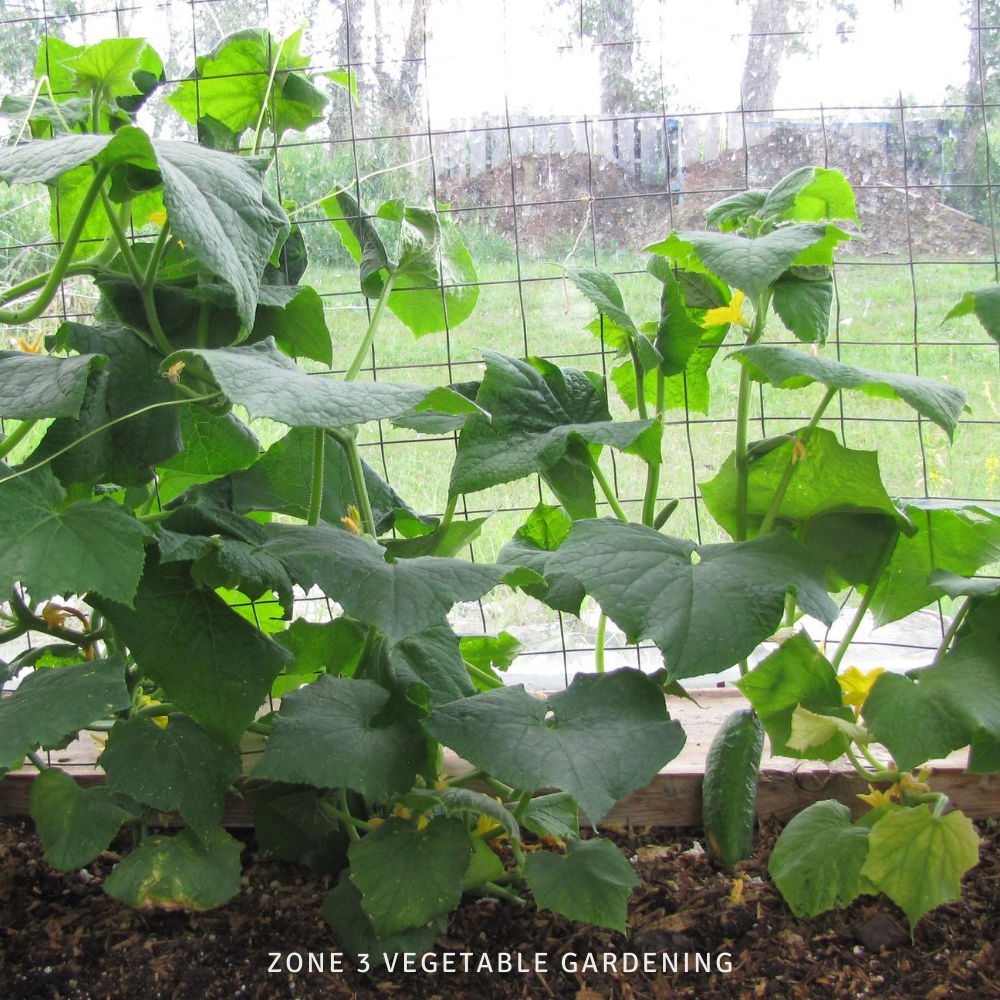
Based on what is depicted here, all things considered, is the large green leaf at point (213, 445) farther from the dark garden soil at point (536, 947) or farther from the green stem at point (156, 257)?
the dark garden soil at point (536, 947)

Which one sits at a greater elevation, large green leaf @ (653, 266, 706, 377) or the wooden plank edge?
large green leaf @ (653, 266, 706, 377)

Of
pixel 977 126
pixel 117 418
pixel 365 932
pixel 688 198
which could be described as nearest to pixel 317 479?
pixel 117 418

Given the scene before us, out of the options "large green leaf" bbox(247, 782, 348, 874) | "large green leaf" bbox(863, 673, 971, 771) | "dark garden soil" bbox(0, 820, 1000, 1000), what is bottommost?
"dark garden soil" bbox(0, 820, 1000, 1000)

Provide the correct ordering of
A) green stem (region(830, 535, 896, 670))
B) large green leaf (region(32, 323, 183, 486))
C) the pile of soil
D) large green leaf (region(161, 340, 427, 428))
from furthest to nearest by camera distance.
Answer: the pile of soil, green stem (region(830, 535, 896, 670)), large green leaf (region(32, 323, 183, 486)), large green leaf (region(161, 340, 427, 428))

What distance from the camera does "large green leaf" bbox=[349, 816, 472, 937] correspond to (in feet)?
2.71

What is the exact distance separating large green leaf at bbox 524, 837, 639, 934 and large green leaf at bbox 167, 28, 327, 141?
2.55 ft

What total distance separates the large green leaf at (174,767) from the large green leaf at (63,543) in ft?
0.54

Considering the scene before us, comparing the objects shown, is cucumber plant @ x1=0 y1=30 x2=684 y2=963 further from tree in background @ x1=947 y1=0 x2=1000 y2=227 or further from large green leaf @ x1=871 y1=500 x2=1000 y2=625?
tree in background @ x1=947 y1=0 x2=1000 y2=227

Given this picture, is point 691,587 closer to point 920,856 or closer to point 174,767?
point 920,856

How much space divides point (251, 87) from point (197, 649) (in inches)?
23.8

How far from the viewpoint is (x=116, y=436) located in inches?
34.6

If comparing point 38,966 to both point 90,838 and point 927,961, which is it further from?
point 927,961

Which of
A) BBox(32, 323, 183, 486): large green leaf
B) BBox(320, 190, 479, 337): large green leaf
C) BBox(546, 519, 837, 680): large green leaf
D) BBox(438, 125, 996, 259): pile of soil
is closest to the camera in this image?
BBox(546, 519, 837, 680): large green leaf

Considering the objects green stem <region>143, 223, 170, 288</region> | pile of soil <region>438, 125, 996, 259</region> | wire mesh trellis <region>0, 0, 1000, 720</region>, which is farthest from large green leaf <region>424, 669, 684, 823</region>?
pile of soil <region>438, 125, 996, 259</region>
